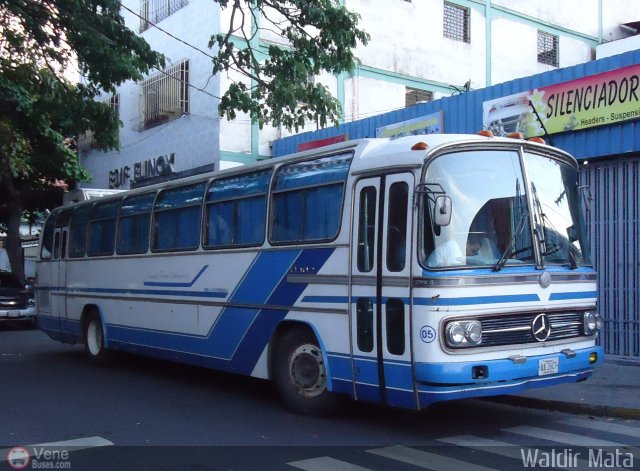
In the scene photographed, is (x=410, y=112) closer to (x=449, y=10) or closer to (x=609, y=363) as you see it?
(x=609, y=363)

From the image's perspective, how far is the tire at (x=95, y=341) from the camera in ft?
41.3

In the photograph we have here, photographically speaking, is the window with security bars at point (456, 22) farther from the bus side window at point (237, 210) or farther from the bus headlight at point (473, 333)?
the bus headlight at point (473, 333)

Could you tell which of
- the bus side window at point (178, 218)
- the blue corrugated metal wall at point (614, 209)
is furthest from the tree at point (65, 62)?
the blue corrugated metal wall at point (614, 209)

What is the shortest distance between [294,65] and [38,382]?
251 inches

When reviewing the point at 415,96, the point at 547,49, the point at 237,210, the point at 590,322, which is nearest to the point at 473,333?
the point at 590,322

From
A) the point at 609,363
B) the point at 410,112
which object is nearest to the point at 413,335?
the point at 609,363

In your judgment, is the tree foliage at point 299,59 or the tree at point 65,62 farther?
the tree at point 65,62

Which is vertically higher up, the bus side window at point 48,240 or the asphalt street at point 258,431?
the bus side window at point 48,240

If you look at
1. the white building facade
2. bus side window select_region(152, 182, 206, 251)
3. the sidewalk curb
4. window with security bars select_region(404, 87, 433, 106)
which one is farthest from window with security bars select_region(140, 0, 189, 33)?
the sidewalk curb

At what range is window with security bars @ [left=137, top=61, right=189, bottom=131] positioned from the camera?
20641 mm

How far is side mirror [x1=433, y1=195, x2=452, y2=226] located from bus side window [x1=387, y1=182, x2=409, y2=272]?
0.49 m

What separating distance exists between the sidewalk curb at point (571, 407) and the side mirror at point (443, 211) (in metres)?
3.27

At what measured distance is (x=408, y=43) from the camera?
21.8 meters

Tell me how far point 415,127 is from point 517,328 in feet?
28.1
